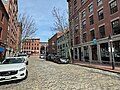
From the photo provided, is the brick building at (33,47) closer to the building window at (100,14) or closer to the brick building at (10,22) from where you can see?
the brick building at (10,22)

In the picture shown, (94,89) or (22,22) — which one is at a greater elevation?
(22,22)

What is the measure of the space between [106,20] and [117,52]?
5477mm

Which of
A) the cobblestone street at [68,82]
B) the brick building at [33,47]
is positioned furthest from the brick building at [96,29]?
the brick building at [33,47]

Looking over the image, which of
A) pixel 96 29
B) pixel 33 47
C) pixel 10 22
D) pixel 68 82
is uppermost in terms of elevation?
pixel 10 22

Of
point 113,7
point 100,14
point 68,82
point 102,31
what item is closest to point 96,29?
point 102,31

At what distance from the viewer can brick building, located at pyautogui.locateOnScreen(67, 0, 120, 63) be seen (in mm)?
18219

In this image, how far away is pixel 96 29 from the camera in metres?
22.8

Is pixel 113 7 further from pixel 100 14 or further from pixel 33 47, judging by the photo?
pixel 33 47

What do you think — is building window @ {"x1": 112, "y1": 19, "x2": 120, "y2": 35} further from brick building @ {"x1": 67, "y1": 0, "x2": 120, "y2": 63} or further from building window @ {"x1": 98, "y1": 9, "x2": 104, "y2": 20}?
building window @ {"x1": 98, "y1": 9, "x2": 104, "y2": 20}

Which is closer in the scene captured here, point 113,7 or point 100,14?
point 113,7

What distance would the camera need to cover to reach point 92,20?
24.6 metres

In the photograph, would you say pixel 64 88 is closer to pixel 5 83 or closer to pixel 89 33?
pixel 5 83

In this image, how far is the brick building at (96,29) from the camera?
59.8 feet

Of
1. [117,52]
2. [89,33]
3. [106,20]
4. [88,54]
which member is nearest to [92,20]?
[89,33]
